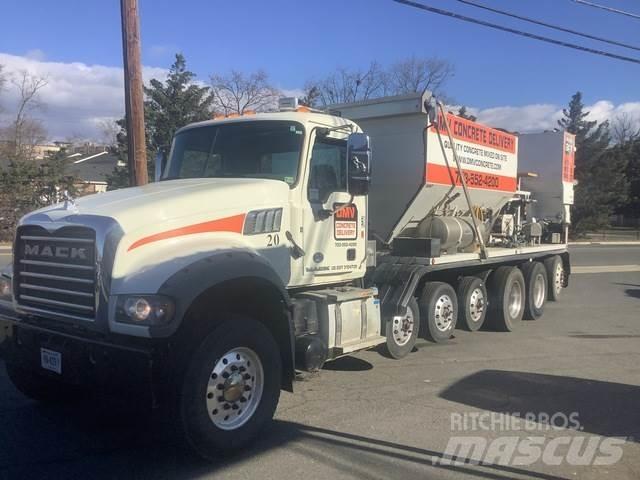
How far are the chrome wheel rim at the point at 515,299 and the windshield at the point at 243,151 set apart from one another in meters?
5.97

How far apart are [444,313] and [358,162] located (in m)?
3.50

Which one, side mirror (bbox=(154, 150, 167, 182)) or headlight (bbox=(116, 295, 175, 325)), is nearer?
headlight (bbox=(116, 295, 175, 325))

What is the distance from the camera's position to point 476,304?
970 cm

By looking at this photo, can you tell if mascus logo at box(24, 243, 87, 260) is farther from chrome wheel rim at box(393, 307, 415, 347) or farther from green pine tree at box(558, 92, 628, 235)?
green pine tree at box(558, 92, 628, 235)

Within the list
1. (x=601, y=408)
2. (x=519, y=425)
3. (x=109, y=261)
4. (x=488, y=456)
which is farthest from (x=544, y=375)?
(x=109, y=261)

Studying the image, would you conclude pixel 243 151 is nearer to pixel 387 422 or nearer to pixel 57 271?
pixel 57 271

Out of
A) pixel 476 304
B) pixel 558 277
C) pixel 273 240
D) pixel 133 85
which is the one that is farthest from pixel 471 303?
pixel 133 85

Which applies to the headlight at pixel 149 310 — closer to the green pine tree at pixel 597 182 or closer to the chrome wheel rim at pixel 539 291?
the chrome wheel rim at pixel 539 291

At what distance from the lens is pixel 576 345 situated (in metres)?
8.97

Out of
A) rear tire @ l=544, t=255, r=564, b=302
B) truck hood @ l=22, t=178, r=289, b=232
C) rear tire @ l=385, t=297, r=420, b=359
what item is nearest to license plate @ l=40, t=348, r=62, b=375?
truck hood @ l=22, t=178, r=289, b=232

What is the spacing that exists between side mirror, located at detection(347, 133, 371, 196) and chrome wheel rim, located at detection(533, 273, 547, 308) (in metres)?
6.44

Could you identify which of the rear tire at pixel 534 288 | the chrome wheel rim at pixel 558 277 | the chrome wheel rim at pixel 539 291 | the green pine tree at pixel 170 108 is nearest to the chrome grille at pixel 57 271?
the rear tire at pixel 534 288

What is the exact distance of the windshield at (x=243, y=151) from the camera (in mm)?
6082

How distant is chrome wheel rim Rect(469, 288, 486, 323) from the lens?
957cm
